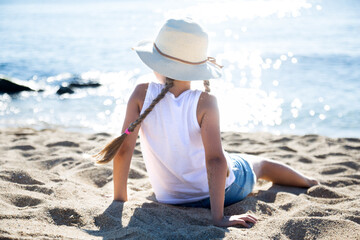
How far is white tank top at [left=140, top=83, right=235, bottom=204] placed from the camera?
266 centimetres

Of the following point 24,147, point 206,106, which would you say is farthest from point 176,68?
point 24,147

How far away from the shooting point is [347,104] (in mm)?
7762

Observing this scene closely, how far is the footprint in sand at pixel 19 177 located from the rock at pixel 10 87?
20.9 feet

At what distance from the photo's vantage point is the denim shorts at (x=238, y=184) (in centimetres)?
297

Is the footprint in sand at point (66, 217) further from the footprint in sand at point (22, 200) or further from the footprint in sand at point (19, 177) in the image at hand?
the footprint in sand at point (19, 177)

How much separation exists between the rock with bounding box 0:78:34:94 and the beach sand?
4865mm

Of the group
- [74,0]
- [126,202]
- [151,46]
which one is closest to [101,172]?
[126,202]

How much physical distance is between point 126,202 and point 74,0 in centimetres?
4890

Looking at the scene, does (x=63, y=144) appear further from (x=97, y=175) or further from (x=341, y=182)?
(x=341, y=182)

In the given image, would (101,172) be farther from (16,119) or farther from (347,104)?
(347,104)

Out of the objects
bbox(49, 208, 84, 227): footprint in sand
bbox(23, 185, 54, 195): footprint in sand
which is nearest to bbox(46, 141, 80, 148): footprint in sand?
bbox(23, 185, 54, 195): footprint in sand

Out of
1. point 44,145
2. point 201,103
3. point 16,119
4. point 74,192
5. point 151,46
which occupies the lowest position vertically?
point 16,119

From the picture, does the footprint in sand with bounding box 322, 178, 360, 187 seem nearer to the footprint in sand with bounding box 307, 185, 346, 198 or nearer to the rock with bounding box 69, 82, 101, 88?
the footprint in sand with bounding box 307, 185, 346, 198

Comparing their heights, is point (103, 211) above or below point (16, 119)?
above
